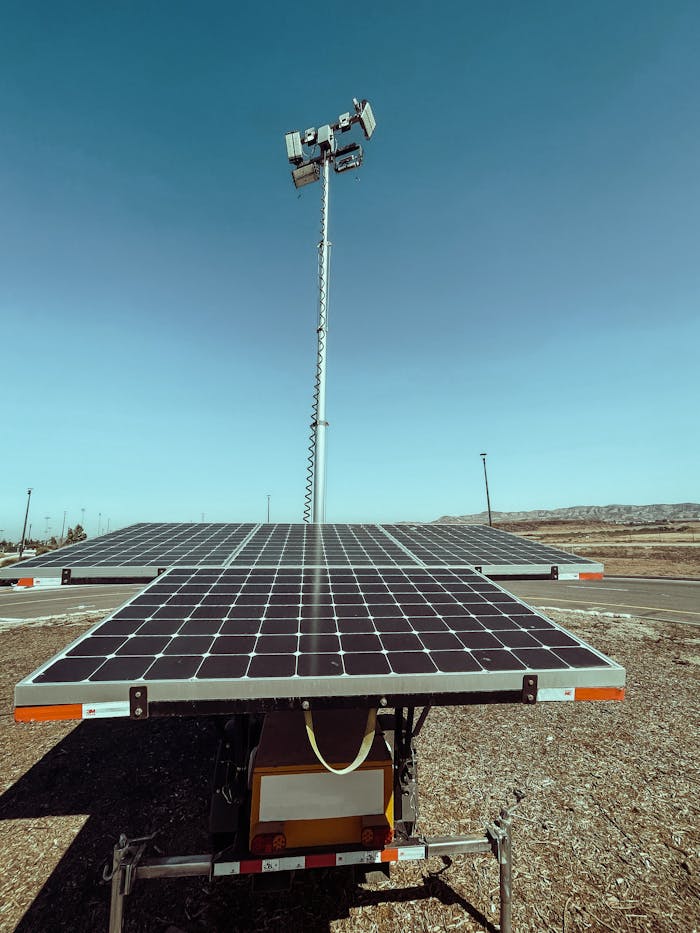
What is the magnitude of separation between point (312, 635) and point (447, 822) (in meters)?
4.93

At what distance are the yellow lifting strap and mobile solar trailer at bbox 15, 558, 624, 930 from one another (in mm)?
189

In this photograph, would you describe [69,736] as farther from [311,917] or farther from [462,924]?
[462,924]

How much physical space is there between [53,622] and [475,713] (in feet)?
67.4

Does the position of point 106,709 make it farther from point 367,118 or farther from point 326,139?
point 367,118

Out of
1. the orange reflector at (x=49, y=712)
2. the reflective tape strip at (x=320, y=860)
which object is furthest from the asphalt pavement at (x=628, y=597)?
the orange reflector at (x=49, y=712)

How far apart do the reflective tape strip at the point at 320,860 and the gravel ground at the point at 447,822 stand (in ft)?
4.36

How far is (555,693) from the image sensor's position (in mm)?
4605

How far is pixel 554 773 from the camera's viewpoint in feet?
28.9

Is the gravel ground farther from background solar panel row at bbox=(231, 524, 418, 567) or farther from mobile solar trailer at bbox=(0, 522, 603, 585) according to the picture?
background solar panel row at bbox=(231, 524, 418, 567)

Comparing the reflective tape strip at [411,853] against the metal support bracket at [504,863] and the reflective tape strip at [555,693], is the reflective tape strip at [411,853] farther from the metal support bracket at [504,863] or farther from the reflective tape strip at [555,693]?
the reflective tape strip at [555,693]

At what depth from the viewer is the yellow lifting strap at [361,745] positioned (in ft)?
14.9

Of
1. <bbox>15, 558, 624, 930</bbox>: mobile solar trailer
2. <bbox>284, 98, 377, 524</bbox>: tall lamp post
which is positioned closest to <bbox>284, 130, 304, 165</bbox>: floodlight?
<bbox>284, 98, 377, 524</bbox>: tall lamp post

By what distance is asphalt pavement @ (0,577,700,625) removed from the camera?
2245 centimetres

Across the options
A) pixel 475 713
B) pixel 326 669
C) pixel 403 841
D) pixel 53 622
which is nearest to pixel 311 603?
pixel 326 669
